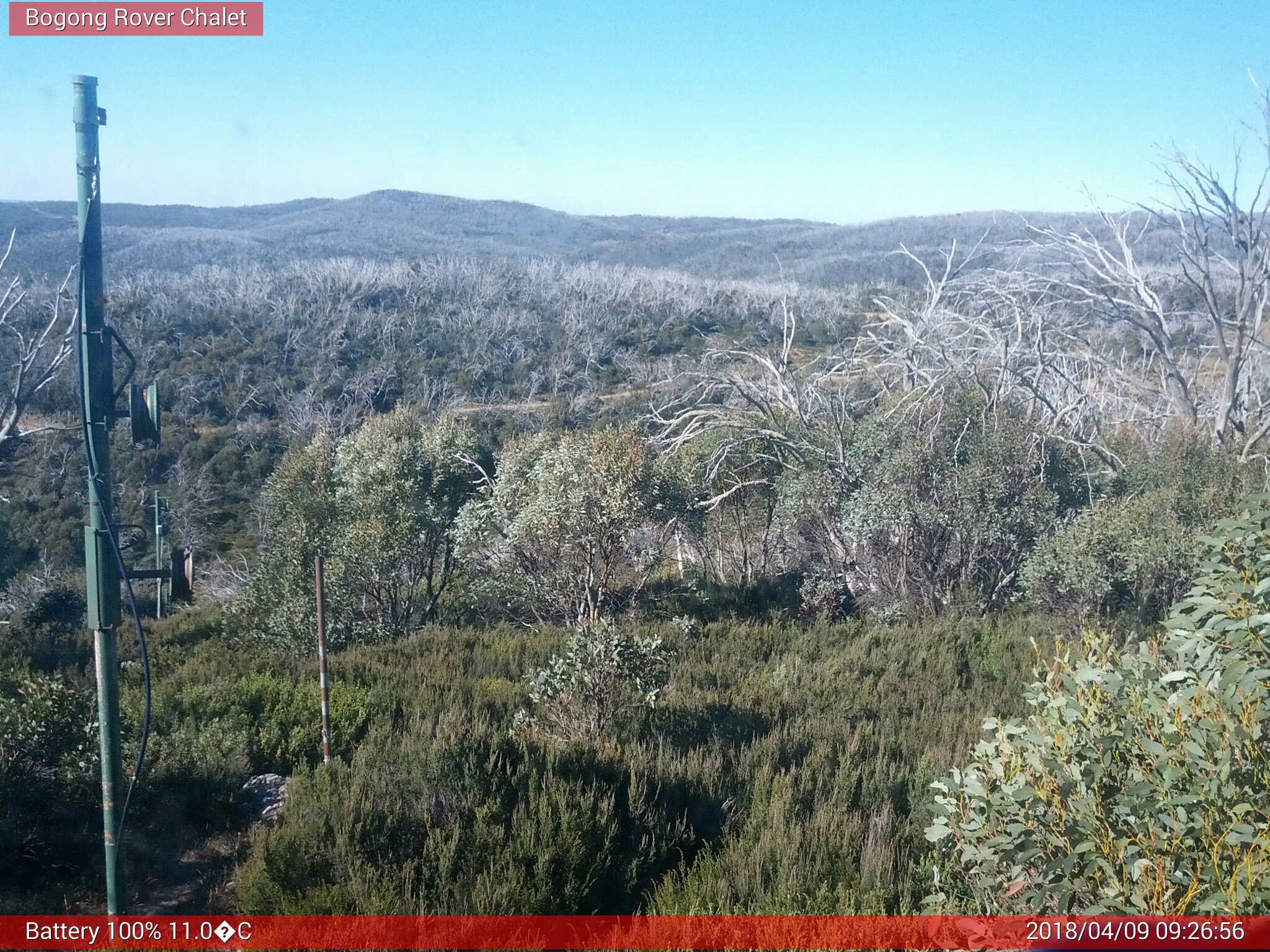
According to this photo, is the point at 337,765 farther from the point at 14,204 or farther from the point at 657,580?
the point at 14,204

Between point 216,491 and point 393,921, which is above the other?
point 393,921

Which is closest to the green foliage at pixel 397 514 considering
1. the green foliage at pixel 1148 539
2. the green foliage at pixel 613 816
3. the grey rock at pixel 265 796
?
the green foliage at pixel 613 816

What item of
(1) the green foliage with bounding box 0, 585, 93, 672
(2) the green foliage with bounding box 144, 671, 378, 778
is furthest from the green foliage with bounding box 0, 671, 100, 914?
(1) the green foliage with bounding box 0, 585, 93, 672

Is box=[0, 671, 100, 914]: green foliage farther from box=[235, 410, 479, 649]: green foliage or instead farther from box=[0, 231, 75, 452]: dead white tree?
box=[235, 410, 479, 649]: green foliage

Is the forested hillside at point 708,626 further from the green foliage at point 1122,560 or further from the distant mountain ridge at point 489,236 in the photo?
the distant mountain ridge at point 489,236

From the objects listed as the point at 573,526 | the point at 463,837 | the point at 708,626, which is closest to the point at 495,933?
the point at 463,837

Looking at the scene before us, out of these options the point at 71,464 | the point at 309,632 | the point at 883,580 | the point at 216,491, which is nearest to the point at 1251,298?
the point at 883,580
